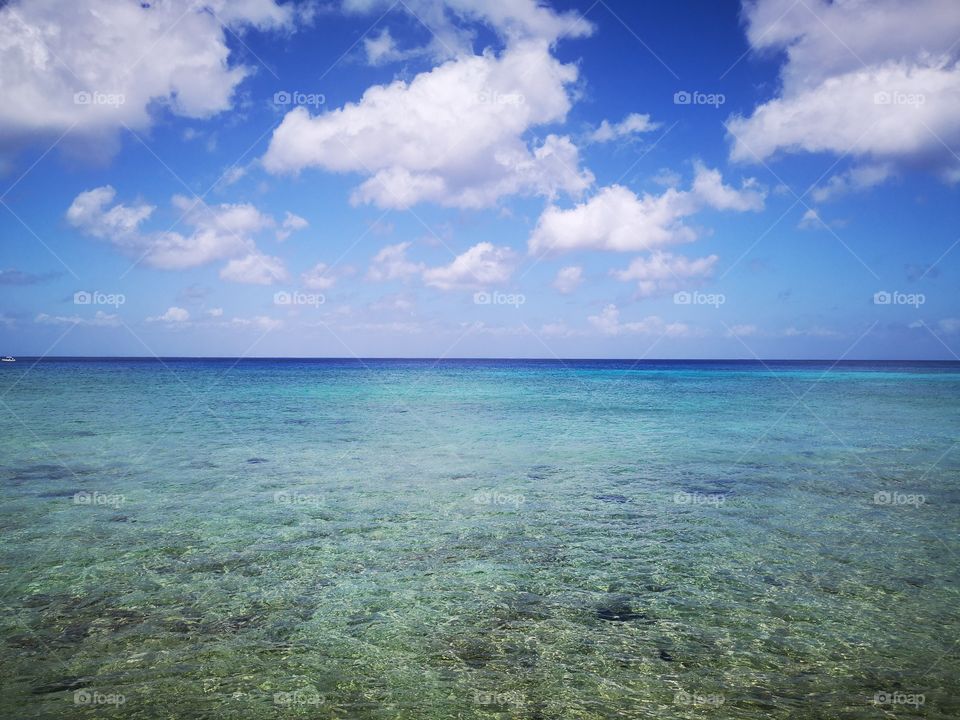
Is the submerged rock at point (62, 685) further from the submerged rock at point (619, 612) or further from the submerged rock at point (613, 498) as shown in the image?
the submerged rock at point (613, 498)

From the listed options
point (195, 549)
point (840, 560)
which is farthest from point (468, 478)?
point (840, 560)

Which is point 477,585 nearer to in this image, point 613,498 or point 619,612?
point 619,612

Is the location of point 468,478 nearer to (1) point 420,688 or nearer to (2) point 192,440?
(1) point 420,688

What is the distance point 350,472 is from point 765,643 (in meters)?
10.9

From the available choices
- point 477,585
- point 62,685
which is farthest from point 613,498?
point 62,685

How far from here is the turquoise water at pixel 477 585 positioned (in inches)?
196

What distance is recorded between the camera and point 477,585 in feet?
24.0

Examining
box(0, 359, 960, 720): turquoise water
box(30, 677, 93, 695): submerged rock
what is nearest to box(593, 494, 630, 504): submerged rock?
box(0, 359, 960, 720): turquoise water

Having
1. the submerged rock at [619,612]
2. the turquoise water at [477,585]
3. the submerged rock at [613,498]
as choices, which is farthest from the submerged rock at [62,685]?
the submerged rock at [613,498]

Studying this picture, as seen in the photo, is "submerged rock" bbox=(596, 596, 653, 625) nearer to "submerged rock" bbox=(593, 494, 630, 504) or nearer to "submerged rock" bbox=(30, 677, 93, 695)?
"submerged rock" bbox=(593, 494, 630, 504)

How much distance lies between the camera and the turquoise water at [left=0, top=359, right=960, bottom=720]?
4988mm

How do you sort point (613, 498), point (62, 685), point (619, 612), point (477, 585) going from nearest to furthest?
point (62, 685) → point (619, 612) → point (477, 585) → point (613, 498)

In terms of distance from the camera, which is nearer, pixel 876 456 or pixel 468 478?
pixel 468 478

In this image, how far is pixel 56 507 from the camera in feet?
35.9
